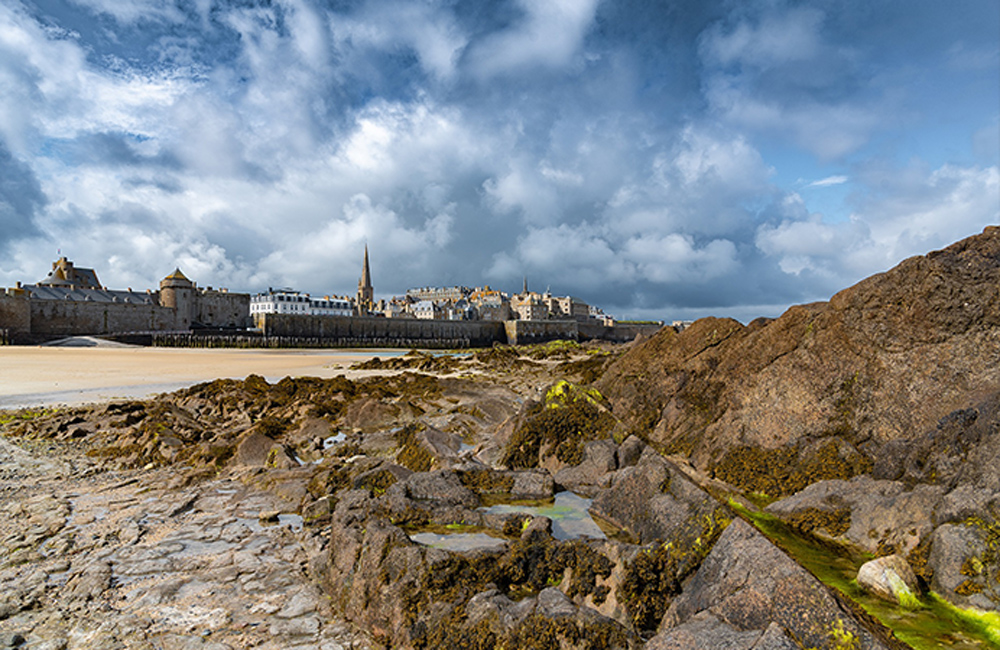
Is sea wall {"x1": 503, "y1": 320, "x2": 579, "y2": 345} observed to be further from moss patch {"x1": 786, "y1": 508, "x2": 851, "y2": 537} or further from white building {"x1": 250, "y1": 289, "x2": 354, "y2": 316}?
moss patch {"x1": 786, "y1": 508, "x2": 851, "y2": 537}

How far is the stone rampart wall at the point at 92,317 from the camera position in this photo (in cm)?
5769

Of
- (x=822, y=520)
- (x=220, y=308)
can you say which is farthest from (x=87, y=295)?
(x=822, y=520)

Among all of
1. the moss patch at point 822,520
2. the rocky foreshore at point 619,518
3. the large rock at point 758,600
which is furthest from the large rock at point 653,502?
the moss patch at point 822,520

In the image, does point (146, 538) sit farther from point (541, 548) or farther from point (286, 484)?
point (541, 548)

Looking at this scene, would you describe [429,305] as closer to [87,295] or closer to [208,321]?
[208,321]

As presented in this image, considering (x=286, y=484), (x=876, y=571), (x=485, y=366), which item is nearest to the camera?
(x=876, y=571)

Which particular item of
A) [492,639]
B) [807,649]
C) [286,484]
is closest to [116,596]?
[286,484]

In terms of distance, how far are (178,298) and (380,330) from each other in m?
29.5

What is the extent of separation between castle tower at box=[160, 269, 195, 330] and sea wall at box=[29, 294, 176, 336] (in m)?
1.43

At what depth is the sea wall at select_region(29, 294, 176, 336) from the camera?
57688mm

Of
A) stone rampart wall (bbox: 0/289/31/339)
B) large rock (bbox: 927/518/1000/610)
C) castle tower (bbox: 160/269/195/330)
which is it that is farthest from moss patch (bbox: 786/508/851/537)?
castle tower (bbox: 160/269/195/330)

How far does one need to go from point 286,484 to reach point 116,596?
2882mm

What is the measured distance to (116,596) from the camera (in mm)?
4359

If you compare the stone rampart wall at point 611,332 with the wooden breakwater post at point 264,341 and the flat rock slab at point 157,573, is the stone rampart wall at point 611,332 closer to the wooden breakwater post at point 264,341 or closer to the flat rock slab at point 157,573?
the wooden breakwater post at point 264,341
